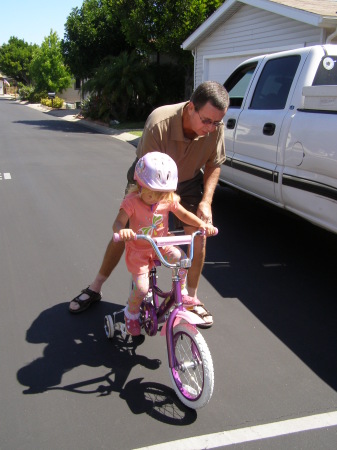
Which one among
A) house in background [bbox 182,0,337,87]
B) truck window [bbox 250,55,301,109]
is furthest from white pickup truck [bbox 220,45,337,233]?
house in background [bbox 182,0,337,87]

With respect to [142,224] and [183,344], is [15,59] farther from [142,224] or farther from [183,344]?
[183,344]

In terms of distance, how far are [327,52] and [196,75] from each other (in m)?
12.8

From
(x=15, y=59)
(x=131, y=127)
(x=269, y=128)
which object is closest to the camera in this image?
(x=269, y=128)

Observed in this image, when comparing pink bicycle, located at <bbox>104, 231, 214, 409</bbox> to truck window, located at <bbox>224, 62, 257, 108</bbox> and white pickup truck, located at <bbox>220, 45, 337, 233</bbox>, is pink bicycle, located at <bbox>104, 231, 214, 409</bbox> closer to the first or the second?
white pickup truck, located at <bbox>220, 45, 337, 233</bbox>

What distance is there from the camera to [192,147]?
135 inches

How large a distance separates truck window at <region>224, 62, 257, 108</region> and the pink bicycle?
12.1 feet

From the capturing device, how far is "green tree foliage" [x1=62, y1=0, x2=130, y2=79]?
2494 cm

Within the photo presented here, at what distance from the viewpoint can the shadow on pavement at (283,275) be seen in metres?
3.54

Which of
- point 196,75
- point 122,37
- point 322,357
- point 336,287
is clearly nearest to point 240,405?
point 322,357

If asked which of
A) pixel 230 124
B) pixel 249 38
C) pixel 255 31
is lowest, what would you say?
pixel 230 124

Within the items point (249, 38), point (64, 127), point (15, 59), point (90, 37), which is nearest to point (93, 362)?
point (249, 38)

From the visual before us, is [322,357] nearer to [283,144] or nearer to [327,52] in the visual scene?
[283,144]

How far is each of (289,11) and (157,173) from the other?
9770 mm

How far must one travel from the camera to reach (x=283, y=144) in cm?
461
